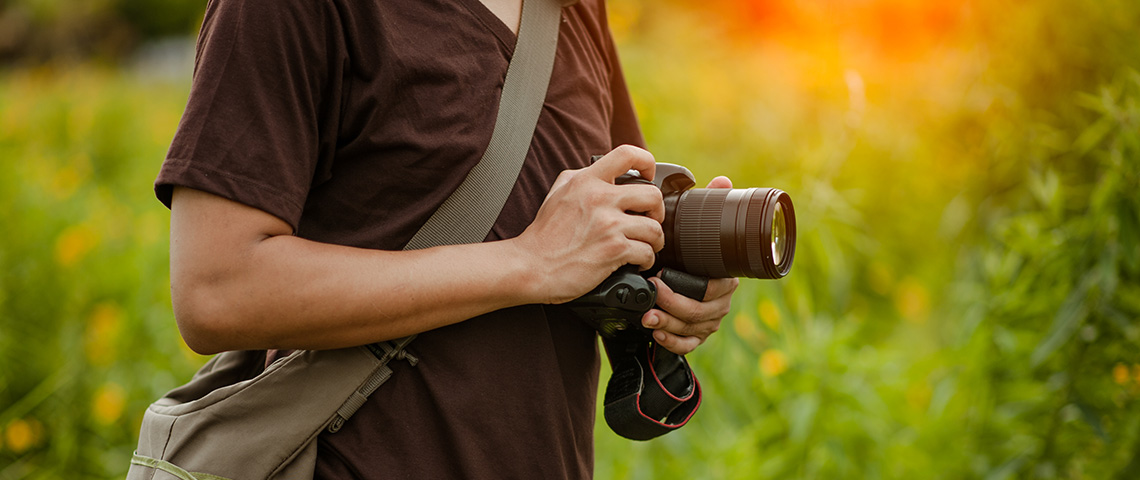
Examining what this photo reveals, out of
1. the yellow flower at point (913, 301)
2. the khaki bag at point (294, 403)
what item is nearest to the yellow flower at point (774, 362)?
the yellow flower at point (913, 301)

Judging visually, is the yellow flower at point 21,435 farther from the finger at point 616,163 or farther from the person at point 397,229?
the finger at point 616,163

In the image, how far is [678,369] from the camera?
1.11 m

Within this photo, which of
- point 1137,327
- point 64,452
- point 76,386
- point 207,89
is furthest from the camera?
point 76,386

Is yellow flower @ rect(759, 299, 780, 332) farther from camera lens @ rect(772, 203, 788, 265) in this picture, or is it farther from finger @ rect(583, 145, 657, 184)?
finger @ rect(583, 145, 657, 184)

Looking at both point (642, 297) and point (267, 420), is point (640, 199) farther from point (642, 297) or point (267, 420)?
point (267, 420)

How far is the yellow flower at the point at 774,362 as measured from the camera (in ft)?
7.23

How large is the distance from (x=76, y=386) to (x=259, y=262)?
219 centimetres

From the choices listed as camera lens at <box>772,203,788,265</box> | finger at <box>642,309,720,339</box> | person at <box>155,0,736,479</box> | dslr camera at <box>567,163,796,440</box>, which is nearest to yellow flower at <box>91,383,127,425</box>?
person at <box>155,0,736,479</box>

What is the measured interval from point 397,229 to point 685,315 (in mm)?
378

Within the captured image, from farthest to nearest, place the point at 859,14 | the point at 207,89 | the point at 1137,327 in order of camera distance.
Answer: the point at 859,14 < the point at 1137,327 < the point at 207,89

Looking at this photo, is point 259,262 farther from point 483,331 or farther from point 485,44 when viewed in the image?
point 485,44

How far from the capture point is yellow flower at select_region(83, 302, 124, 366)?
252 centimetres

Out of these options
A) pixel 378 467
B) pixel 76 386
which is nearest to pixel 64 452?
pixel 76 386

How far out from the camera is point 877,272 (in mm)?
2990
